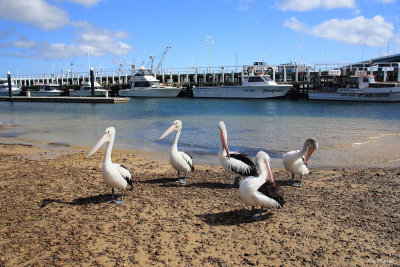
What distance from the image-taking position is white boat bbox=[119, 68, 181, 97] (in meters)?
59.7

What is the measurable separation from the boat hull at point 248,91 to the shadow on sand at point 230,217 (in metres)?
48.0

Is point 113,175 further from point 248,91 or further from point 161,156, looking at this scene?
point 248,91

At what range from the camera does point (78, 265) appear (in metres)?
3.68

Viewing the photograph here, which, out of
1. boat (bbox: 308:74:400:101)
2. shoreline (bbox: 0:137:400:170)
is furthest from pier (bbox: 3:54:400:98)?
shoreline (bbox: 0:137:400:170)

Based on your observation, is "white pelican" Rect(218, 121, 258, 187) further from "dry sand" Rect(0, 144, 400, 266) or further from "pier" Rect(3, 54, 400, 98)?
"pier" Rect(3, 54, 400, 98)

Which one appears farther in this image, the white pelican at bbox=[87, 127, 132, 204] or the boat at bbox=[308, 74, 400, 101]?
the boat at bbox=[308, 74, 400, 101]

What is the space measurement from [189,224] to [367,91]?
4669cm

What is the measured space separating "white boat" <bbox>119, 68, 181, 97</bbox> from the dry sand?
5310cm

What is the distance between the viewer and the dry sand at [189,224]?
392 cm

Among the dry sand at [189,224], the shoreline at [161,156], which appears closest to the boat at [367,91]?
the shoreline at [161,156]

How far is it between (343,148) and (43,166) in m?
10.5

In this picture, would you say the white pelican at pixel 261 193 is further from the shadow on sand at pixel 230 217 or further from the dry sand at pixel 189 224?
the dry sand at pixel 189 224

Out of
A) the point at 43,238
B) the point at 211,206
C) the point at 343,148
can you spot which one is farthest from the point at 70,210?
the point at 343,148

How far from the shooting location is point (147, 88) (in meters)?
60.2
